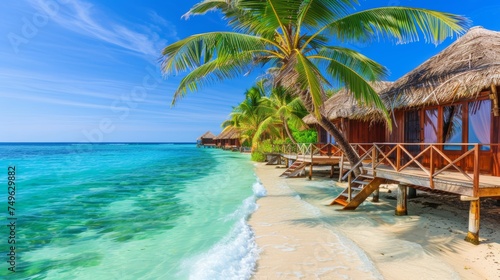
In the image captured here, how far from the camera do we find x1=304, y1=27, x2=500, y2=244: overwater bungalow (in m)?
5.27

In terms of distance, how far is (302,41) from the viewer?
7113mm

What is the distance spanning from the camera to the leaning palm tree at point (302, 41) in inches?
223

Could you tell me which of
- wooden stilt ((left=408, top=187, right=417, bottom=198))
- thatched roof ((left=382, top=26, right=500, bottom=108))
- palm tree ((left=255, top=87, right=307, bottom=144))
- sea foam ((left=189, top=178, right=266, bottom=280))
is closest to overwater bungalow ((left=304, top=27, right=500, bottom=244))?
thatched roof ((left=382, top=26, right=500, bottom=108))

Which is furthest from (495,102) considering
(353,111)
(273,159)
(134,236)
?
(273,159)

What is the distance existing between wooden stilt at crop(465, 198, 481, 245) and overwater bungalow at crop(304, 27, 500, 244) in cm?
1

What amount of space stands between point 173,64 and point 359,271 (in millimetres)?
5588

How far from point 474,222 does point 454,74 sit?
3.54 metres

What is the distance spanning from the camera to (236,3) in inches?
229

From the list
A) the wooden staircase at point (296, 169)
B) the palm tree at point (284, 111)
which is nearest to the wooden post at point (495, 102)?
the wooden staircase at point (296, 169)

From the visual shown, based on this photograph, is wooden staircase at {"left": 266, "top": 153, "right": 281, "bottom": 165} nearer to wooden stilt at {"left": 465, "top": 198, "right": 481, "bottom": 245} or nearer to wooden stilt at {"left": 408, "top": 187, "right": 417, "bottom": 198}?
wooden stilt at {"left": 408, "top": 187, "right": 417, "bottom": 198}

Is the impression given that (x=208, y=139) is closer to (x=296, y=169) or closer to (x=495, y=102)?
(x=296, y=169)

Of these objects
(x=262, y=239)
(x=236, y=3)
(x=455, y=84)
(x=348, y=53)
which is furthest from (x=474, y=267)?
(x=236, y=3)

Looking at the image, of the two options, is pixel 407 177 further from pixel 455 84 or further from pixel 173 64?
pixel 173 64

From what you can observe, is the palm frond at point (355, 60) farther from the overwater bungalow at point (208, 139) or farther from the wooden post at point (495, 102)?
the overwater bungalow at point (208, 139)
